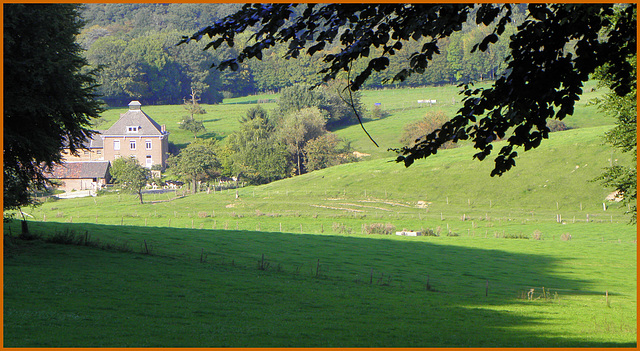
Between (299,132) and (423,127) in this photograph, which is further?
(423,127)

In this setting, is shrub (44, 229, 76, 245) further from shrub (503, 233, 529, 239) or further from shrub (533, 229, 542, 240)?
shrub (533, 229, 542, 240)

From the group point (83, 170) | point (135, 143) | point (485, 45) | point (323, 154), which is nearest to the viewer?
point (485, 45)

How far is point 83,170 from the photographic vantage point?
379 feet

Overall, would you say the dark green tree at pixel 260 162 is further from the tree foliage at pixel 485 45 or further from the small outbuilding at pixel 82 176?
the tree foliage at pixel 485 45

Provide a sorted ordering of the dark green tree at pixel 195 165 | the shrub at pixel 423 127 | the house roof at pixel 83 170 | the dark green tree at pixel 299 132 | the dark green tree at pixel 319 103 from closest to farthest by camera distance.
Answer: the dark green tree at pixel 195 165, the house roof at pixel 83 170, the dark green tree at pixel 299 132, the shrub at pixel 423 127, the dark green tree at pixel 319 103

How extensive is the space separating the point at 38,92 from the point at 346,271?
19.1 metres

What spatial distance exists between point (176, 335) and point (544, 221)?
60725 mm

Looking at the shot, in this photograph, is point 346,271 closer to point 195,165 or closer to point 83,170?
point 195,165

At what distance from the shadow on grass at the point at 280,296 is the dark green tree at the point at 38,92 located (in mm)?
4874

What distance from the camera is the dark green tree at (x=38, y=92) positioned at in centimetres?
2638

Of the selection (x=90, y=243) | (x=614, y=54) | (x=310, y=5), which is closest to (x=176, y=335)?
(x=310, y=5)

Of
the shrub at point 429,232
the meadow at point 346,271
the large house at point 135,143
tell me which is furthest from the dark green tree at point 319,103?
the shrub at point 429,232

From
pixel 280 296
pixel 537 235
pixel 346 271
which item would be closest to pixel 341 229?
pixel 537 235

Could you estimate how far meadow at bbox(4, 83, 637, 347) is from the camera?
1797 cm
